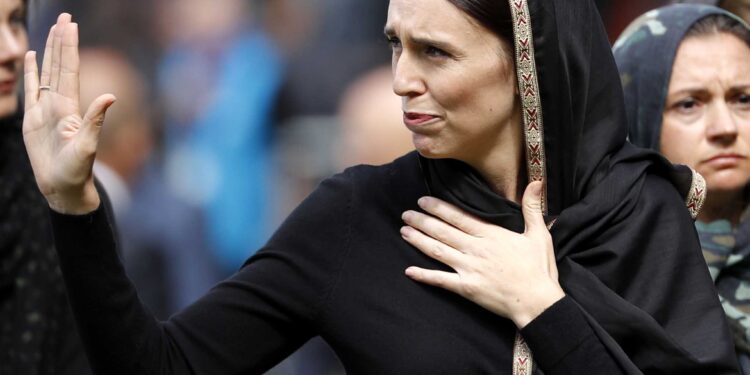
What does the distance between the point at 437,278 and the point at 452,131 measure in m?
0.32

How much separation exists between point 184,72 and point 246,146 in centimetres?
55

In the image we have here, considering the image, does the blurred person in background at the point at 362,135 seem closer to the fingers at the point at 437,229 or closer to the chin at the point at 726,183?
the chin at the point at 726,183

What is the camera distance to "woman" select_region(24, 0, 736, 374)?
3277 mm

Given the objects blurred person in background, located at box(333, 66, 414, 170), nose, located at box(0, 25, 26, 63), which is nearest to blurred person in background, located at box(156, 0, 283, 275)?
blurred person in background, located at box(333, 66, 414, 170)

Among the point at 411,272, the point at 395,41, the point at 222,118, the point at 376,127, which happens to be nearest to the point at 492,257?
the point at 411,272

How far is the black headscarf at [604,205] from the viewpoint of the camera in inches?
132

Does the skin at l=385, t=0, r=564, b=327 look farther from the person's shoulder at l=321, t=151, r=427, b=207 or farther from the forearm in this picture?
the forearm

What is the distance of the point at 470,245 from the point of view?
343 cm

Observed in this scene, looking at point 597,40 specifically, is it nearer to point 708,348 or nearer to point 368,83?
point 708,348

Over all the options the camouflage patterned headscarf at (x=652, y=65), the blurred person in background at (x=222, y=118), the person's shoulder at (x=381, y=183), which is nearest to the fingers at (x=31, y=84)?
the person's shoulder at (x=381, y=183)

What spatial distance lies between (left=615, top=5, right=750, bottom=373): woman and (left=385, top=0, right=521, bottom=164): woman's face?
841 mm

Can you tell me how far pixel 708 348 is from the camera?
3375mm

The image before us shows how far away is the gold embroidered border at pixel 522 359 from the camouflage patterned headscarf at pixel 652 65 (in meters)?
0.99

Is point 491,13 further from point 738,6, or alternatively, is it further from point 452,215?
point 738,6
